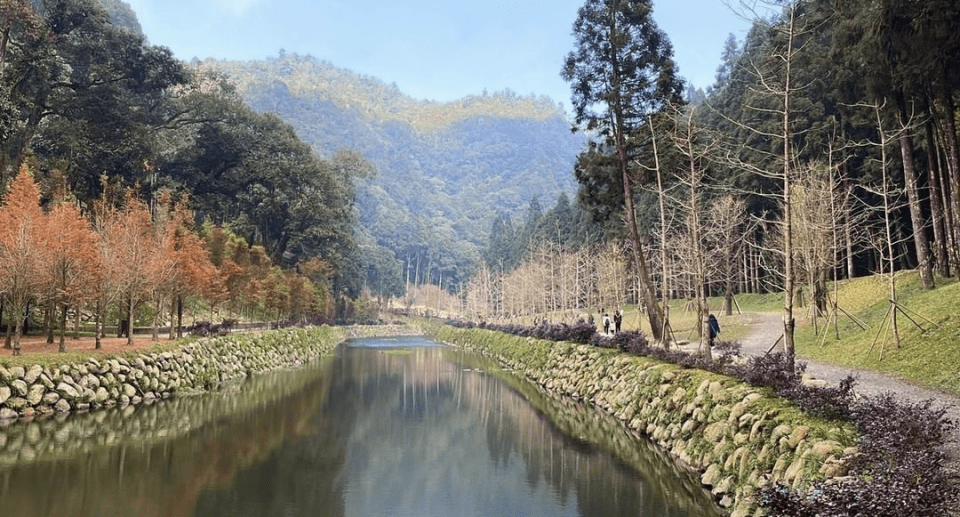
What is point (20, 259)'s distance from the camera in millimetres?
17359

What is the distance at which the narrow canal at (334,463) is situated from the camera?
32.4 feet

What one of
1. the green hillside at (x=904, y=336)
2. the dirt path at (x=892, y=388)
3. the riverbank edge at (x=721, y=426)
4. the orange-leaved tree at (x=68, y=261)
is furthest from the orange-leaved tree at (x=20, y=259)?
the green hillside at (x=904, y=336)

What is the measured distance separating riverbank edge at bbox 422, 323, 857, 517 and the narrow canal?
0.52m

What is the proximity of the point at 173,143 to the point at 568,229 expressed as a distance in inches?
1745

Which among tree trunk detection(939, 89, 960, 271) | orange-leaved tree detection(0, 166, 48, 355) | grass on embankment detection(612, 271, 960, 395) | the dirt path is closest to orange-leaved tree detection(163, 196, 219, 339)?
orange-leaved tree detection(0, 166, 48, 355)

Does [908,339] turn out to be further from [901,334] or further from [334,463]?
[334,463]

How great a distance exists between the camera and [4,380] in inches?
612

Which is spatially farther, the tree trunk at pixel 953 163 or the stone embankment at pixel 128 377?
the tree trunk at pixel 953 163

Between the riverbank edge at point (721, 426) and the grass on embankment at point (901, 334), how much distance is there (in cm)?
478

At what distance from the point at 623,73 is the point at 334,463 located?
17.0 metres

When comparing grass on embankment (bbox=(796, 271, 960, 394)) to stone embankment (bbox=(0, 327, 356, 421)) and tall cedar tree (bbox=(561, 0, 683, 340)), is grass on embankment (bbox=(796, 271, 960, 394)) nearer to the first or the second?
tall cedar tree (bbox=(561, 0, 683, 340))

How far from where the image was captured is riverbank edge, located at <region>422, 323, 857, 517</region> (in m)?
8.03

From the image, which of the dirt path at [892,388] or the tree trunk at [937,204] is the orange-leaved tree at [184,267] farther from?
the tree trunk at [937,204]

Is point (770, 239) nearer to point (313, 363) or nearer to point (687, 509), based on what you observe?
Answer: point (687, 509)
